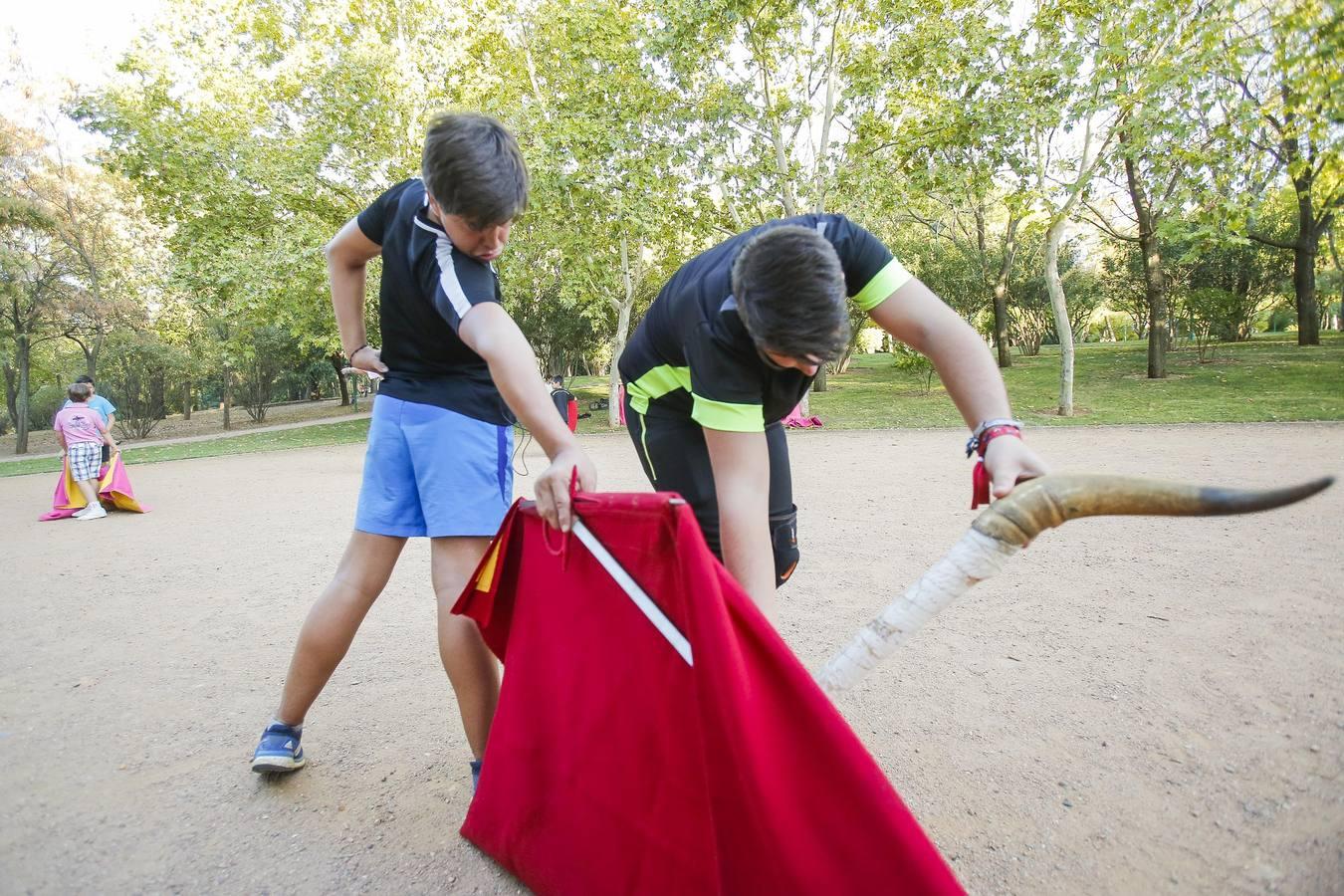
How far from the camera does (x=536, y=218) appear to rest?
1673 centimetres

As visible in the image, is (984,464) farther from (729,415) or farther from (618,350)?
(618,350)

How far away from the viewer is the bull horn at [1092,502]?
58.1 inches

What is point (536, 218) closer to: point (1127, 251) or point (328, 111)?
point (328, 111)

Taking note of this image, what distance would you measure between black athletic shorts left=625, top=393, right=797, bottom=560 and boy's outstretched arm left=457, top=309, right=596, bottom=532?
1.83 ft

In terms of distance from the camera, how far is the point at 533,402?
77.4 inches

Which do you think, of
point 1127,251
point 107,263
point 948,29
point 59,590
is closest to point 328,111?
point 107,263

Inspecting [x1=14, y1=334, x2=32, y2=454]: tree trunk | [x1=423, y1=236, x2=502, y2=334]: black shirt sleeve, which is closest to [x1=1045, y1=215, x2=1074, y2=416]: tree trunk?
[x1=423, y1=236, x2=502, y2=334]: black shirt sleeve

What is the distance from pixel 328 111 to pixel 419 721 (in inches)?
741

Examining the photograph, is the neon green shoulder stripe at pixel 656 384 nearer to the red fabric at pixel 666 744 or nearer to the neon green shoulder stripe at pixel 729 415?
the neon green shoulder stripe at pixel 729 415

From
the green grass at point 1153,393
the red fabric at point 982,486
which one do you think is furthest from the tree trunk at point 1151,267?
the red fabric at point 982,486

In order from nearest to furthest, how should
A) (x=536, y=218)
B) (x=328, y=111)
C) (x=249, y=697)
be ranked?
(x=249, y=697) < (x=536, y=218) < (x=328, y=111)

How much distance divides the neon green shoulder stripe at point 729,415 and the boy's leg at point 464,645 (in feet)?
2.90

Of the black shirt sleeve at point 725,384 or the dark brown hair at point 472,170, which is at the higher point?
the dark brown hair at point 472,170

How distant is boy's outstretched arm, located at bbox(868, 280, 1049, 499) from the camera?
1984 mm
